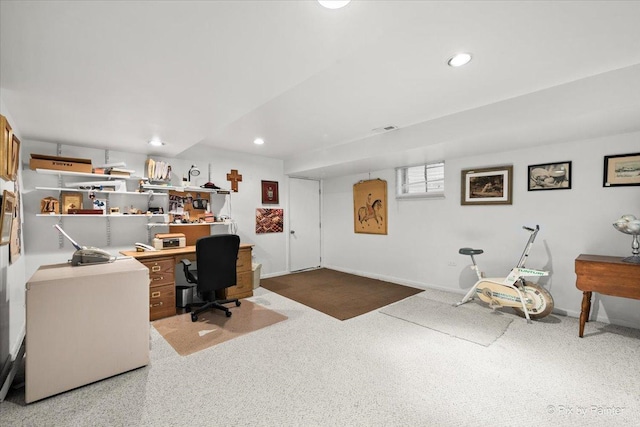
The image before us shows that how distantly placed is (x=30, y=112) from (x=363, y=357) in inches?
154

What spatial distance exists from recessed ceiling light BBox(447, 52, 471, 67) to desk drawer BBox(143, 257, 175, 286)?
3.80m

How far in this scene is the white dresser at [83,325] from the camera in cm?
200

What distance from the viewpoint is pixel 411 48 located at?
6.67ft

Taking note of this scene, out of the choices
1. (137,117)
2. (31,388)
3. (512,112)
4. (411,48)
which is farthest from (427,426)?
(137,117)

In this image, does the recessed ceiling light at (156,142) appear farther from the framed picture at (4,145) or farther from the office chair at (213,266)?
the office chair at (213,266)

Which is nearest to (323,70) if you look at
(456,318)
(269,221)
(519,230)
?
(456,318)

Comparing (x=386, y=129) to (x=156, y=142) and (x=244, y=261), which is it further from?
(x=156, y=142)

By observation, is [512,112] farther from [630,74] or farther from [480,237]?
[480,237]

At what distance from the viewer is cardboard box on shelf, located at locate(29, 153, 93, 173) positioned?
332 cm

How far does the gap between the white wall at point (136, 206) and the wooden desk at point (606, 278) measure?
Answer: 15.5 ft

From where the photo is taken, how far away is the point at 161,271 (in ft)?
11.8

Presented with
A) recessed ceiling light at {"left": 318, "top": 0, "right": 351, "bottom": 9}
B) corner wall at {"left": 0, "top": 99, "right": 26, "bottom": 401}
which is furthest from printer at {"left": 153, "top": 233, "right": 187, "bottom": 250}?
recessed ceiling light at {"left": 318, "top": 0, "right": 351, "bottom": 9}

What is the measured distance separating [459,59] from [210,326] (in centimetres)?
364

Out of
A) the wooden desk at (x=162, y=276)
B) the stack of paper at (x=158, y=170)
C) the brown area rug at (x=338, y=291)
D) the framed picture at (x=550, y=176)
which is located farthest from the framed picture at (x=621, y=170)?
the stack of paper at (x=158, y=170)
